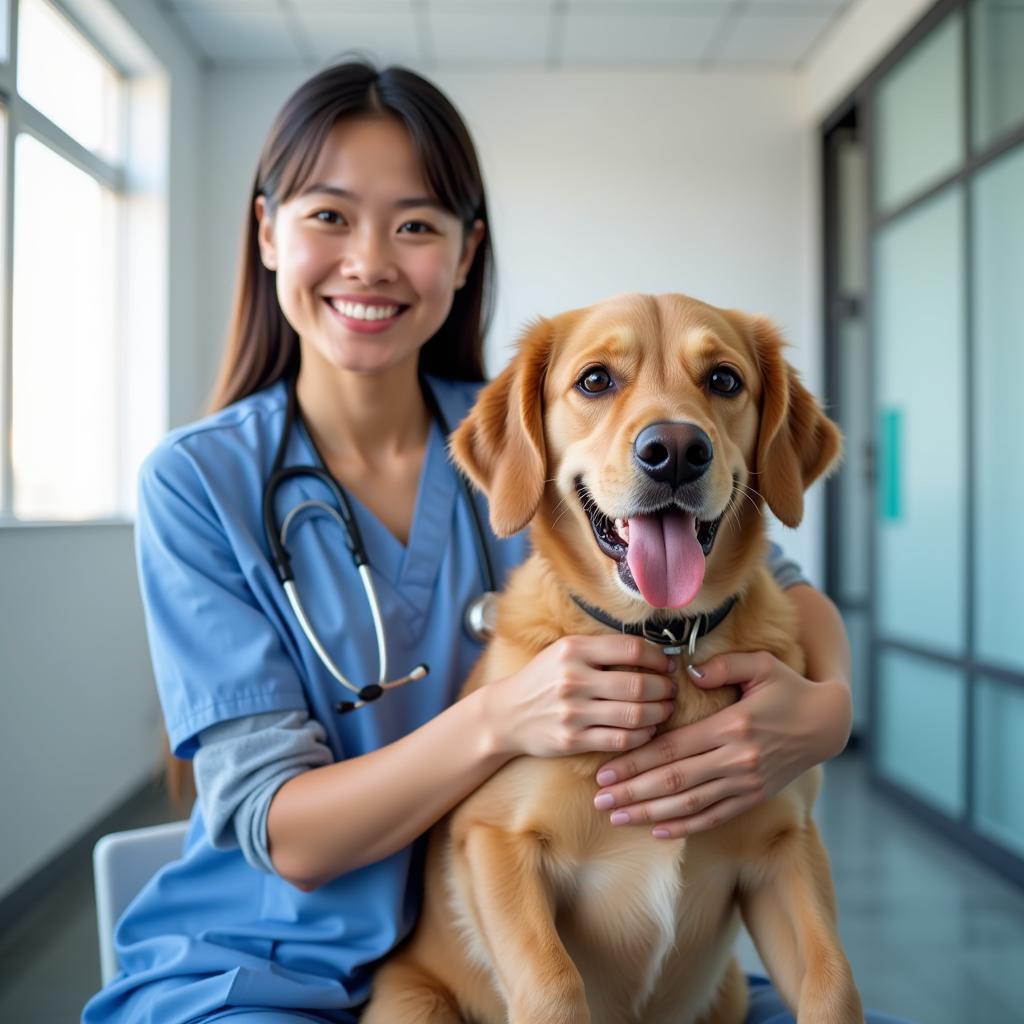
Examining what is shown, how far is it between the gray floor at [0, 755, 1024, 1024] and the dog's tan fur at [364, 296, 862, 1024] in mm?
1449

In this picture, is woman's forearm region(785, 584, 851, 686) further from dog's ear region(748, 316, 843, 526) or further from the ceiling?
the ceiling

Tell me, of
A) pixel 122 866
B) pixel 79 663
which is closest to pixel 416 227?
pixel 122 866

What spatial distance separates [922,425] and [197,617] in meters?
3.51

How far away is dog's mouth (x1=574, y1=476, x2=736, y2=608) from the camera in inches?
43.9

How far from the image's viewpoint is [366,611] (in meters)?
1.36

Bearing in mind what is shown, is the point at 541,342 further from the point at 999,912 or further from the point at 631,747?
the point at 999,912

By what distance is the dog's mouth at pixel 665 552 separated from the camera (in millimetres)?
1116

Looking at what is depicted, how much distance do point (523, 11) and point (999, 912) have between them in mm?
4191

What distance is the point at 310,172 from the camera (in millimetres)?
1433

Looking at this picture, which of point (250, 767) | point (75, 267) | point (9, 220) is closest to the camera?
point (250, 767)

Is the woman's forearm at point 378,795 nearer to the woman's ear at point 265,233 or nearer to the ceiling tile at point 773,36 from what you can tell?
the woman's ear at point 265,233

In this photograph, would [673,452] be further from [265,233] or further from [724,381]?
[265,233]

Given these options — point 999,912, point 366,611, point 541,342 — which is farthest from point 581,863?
point 999,912

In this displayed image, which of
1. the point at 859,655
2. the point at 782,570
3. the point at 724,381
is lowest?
the point at 859,655
